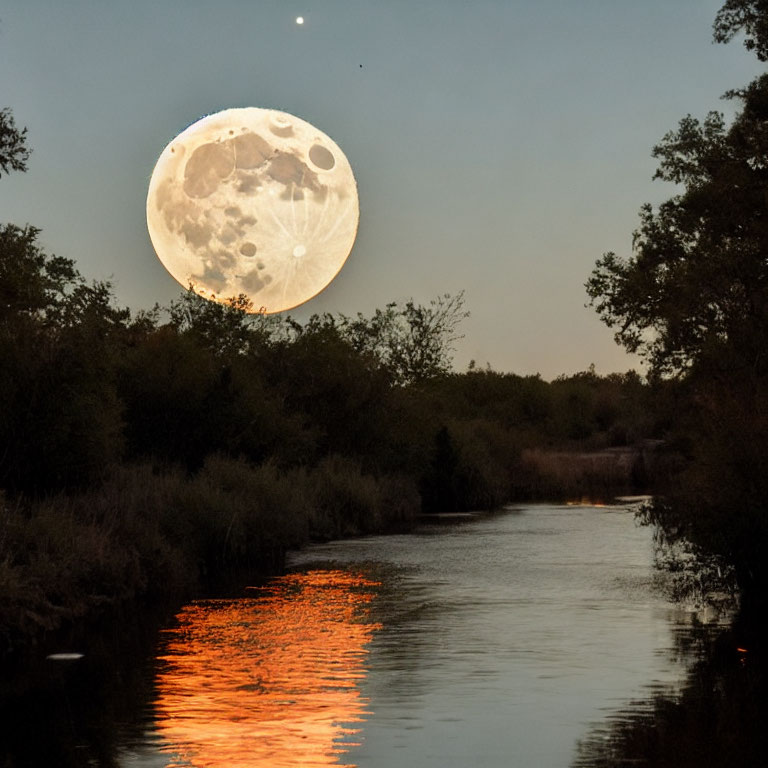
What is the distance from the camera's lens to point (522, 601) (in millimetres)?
24219

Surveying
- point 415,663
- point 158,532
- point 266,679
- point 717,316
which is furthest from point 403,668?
point 717,316

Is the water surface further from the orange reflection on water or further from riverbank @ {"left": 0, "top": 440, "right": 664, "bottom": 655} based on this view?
riverbank @ {"left": 0, "top": 440, "right": 664, "bottom": 655}

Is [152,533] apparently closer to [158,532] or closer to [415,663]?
[158,532]

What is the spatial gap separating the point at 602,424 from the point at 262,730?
91876 mm

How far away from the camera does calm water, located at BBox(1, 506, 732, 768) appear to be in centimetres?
1294

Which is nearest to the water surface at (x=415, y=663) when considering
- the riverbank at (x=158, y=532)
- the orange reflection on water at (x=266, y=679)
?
the orange reflection on water at (x=266, y=679)

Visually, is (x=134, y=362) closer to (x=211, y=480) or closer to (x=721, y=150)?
(x=211, y=480)

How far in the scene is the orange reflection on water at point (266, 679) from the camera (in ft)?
42.1

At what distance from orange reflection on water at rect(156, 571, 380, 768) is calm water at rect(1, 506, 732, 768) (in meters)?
0.03

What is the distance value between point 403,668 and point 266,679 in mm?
1850

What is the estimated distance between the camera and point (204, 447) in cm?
4253

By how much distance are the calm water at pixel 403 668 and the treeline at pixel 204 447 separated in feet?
7.27

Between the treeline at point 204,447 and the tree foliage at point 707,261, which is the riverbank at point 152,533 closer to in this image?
the treeline at point 204,447

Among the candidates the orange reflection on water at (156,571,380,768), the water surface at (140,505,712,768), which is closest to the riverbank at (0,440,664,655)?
the water surface at (140,505,712,768)
